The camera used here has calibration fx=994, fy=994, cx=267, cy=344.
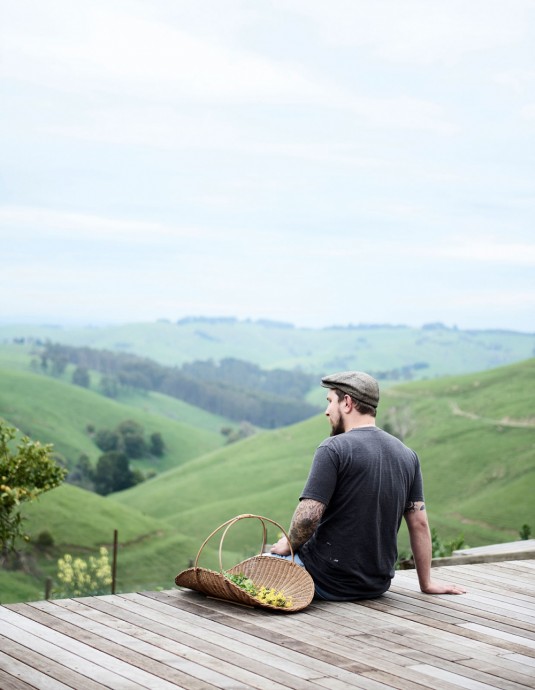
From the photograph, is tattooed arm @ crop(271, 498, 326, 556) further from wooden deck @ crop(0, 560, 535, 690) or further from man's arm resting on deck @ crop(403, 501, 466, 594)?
man's arm resting on deck @ crop(403, 501, 466, 594)

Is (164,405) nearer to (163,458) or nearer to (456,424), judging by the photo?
(163,458)

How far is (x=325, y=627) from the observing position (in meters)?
6.33

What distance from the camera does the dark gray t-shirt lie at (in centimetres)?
680

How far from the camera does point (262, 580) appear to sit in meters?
6.97

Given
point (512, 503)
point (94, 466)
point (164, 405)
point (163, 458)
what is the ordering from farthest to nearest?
point (164, 405), point (163, 458), point (94, 466), point (512, 503)

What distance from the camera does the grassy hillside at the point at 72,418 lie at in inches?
4486

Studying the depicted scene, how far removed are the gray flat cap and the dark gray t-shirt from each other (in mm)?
249

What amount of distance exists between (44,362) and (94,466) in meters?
83.1

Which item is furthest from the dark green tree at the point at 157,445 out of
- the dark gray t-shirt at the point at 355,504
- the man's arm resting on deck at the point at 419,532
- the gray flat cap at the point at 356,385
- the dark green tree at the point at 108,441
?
the gray flat cap at the point at 356,385

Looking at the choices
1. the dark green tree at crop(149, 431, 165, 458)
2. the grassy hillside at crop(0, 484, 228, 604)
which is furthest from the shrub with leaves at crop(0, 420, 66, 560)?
the dark green tree at crop(149, 431, 165, 458)

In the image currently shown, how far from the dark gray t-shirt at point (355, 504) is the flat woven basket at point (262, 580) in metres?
0.21

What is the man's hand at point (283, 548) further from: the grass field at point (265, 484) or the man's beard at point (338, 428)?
the grass field at point (265, 484)

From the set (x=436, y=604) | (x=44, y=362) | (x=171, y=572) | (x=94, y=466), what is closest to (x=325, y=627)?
(x=436, y=604)

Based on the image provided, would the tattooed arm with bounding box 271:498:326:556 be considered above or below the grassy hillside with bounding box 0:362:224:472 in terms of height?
above
